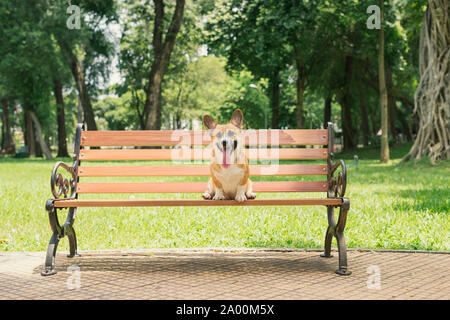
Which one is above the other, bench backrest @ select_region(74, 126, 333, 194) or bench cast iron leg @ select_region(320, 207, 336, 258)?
bench backrest @ select_region(74, 126, 333, 194)

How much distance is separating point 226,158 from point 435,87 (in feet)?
54.2

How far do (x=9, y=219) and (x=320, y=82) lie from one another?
1039 inches

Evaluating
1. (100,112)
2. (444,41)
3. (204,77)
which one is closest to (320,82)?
(444,41)

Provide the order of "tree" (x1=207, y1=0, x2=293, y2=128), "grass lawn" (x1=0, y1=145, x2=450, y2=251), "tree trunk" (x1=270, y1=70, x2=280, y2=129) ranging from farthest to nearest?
"tree trunk" (x1=270, y1=70, x2=280, y2=129) → "tree" (x1=207, y1=0, x2=293, y2=128) → "grass lawn" (x1=0, y1=145, x2=450, y2=251)

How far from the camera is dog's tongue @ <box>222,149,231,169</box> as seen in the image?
4891 millimetres

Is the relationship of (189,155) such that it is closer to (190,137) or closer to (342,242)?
(190,137)

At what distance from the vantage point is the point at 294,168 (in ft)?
19.0

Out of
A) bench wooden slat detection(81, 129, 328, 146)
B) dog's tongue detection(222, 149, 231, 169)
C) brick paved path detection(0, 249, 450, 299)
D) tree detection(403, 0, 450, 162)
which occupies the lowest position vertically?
brick paved path detection(0, 249, 450, 299)

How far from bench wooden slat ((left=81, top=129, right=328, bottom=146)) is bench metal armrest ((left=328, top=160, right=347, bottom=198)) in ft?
1.21

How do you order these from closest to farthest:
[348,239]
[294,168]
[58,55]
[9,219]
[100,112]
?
[294,168]
[348,239]
[9,219]
[58,55]
[100,112]

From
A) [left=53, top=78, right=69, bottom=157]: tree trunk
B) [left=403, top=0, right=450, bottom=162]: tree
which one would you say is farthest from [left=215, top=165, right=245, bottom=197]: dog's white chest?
[left=53, top=78, right=69, bottom=157]: tree trunk

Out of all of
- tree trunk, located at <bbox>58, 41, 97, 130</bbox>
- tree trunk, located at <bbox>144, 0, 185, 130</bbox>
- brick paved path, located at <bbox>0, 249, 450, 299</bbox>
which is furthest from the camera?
tree trunk, located at <bbox>58, 41, 97, 130</bbox>

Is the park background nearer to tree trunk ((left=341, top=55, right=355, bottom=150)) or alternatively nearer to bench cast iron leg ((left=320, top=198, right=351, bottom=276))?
tree trunk ((left=341, top=55, right=355, bottom=150))
